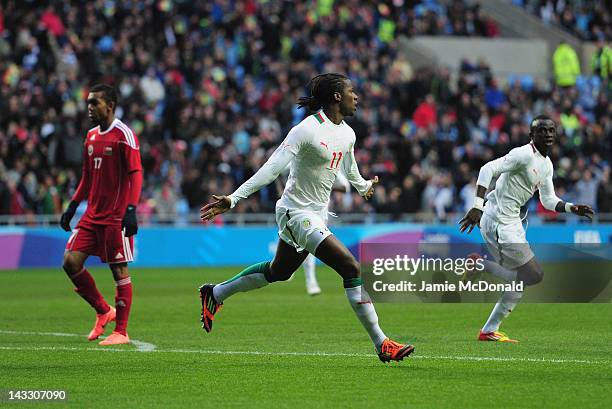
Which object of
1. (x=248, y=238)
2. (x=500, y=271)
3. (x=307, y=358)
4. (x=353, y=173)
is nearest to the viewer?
(x=307, y=358)

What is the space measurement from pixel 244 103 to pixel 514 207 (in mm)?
18529

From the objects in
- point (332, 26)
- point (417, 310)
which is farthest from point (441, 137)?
point (417, 310)

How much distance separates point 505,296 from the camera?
13.7 meters

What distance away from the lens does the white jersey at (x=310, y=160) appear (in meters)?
11.3

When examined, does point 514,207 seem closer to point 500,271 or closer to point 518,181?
point 518,181

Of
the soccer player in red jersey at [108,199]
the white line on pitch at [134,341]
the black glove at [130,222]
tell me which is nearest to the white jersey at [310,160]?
the black glove at [130,222]

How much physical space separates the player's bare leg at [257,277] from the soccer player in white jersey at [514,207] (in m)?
2.43

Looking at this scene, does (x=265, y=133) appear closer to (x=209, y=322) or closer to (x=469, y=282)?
(x=469, y=282)

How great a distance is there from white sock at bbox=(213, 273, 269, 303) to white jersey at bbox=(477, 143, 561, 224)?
9.36 feet

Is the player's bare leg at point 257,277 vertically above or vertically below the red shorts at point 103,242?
below

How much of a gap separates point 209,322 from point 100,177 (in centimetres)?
198

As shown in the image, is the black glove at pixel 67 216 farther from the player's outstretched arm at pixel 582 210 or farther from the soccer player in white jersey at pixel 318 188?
the player's outstretched arm at pixel 582 210

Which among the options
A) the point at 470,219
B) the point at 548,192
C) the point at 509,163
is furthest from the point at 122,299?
the point at 548,192

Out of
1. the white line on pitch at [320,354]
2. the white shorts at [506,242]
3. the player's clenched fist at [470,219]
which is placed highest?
the player's clenched fist at [470,219]
